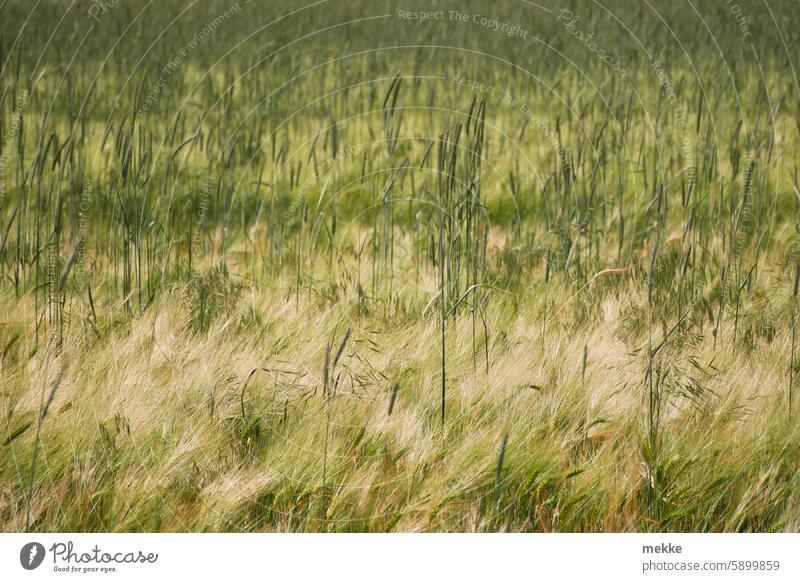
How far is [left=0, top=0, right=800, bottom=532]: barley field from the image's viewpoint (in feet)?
5.93

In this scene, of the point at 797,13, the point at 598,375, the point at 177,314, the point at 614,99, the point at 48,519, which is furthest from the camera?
the point at 614,99

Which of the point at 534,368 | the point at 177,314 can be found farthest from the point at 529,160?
the point at 177,314

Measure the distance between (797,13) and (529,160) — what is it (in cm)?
112

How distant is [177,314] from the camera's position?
90.4 inches

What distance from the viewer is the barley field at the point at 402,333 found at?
1.81 metres

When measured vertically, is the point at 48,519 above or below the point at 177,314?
below
